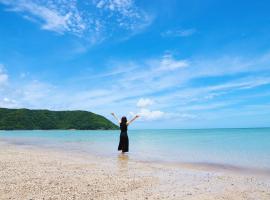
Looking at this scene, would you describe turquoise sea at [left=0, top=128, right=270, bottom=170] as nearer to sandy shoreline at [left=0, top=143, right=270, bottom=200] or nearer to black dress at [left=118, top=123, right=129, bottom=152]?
black dress at [left=118, top=123, right=129, bottom=152]

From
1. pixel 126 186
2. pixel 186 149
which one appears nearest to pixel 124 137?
pixel 186 149

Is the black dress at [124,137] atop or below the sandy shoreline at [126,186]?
atop

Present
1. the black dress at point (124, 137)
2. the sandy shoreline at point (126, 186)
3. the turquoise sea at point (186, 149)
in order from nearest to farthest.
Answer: the sandy shoreline at point (126, 186) < the turquoise sea at point (186, 149) < the black dress at point (124, 137)

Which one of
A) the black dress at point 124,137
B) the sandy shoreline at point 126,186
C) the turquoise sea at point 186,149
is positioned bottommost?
the sandy shoreline at point 126,186

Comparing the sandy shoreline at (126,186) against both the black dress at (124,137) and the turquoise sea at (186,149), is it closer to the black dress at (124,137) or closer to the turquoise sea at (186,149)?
the turquoise sea at (186,149)

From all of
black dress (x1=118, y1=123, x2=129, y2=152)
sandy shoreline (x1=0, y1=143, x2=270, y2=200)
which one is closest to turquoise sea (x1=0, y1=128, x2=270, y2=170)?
black dress (x1=118, y1=123, x2=129, y2=152)

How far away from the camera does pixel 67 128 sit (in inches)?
7840

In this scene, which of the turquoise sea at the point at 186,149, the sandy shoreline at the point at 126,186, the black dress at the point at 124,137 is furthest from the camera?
the black dress at the point at 124,137

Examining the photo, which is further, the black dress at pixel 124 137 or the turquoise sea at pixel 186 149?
the black dress at pixel 124 137

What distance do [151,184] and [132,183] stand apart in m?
0.64

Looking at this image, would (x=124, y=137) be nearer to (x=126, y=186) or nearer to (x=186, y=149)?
(x=186, y=149)

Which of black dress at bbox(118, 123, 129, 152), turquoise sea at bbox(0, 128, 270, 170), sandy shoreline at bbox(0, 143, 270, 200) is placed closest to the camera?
sandy shoreline at bbox(0, 143, 270, 200)

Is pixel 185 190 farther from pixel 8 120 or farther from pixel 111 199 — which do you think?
pixel 8 120

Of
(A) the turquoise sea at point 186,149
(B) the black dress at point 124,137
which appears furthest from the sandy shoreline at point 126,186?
(B) the black dress at point 124,137
